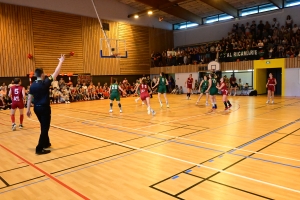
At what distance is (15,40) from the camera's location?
67.4 feet

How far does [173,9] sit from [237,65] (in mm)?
8968

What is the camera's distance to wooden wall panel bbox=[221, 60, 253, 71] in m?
22.7

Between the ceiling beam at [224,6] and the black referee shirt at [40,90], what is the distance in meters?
20.4

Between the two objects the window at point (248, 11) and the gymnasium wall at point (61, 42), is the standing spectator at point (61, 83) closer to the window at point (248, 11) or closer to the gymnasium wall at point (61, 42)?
the gymnasium wall at point (61, 42)

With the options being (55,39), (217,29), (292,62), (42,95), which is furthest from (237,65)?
(42,95)

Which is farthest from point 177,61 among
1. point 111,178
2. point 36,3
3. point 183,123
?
point 111,178

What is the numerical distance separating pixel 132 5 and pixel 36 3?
387 inches

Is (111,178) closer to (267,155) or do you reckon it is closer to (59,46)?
(267,155)

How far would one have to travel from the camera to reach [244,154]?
A: 575cm

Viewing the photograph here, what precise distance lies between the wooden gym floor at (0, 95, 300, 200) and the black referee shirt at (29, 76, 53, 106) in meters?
1.31

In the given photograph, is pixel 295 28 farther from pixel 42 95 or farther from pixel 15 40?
pixel 15 40

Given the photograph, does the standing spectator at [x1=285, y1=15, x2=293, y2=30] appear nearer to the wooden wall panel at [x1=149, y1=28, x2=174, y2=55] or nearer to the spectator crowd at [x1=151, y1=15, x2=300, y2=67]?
the spectator crowd at [x1=151, y1=15, x2=300, y2=67]

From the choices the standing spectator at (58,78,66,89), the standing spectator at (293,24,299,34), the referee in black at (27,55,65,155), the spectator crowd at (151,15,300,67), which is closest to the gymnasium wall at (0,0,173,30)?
the spectator crowd at (151,15,300,67)

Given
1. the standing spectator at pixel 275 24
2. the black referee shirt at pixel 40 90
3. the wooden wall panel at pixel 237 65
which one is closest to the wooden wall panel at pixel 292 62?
the wooden wall panel at pixel 237 65
